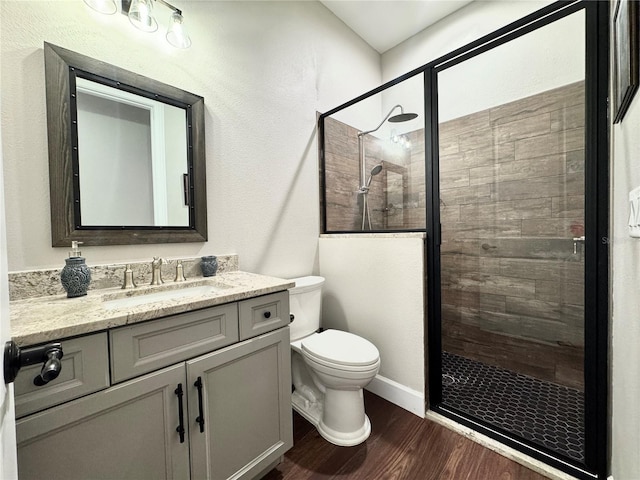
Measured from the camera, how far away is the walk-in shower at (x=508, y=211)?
122 centimetres

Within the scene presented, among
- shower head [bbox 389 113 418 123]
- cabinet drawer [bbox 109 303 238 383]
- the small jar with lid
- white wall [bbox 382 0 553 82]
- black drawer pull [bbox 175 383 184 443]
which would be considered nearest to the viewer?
cabinet drawer [bbox 109 303 238 383]

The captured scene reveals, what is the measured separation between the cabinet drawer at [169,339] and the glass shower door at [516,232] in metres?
1.37

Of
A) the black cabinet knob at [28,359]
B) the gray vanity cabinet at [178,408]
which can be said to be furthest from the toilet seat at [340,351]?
the black cabinet knob at [28,359]

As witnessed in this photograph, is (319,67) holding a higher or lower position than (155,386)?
higher

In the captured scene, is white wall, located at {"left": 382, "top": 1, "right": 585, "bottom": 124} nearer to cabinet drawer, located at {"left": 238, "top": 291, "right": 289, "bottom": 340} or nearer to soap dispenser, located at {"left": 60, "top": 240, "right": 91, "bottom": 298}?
cabinet drawer, located at {"left": 238, "top": 291, "right": 289, "bottom": 340}

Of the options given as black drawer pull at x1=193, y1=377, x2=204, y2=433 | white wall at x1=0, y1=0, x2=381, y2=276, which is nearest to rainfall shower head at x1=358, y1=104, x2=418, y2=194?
white wall at x1=0, y1=0, x2=381, y2=276

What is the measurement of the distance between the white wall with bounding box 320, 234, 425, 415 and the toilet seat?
275 millimetres

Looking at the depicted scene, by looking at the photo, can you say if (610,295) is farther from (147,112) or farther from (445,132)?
(147,112)

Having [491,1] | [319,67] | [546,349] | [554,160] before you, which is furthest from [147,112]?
[546,349]

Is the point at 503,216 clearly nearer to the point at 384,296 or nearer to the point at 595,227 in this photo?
the point at 595,227

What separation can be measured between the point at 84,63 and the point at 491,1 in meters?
2.76

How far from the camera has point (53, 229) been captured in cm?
117

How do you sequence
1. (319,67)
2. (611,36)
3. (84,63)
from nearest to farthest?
(611,36) → (84,63) → (319,67)

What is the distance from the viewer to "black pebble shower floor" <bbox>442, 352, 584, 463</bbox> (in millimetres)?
1469
